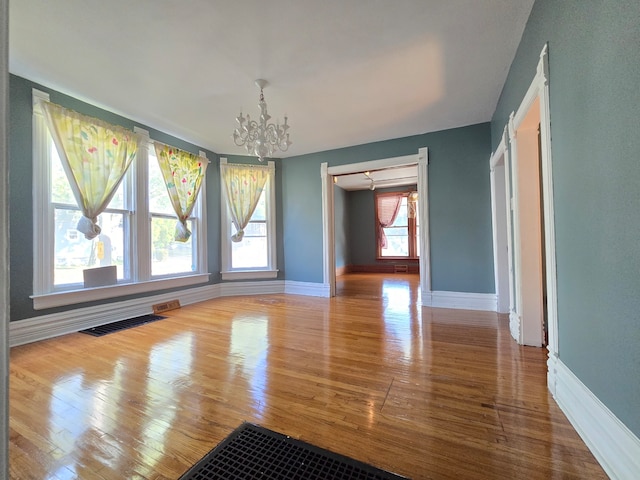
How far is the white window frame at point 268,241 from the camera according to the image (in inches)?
196

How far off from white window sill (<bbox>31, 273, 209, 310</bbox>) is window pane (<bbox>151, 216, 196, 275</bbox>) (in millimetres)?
165

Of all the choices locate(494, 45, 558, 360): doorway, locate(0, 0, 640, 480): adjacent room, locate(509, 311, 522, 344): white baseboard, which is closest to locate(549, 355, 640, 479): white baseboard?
locate(0, 0, 640, 480): adjacent room

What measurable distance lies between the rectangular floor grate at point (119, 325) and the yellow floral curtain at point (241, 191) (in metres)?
1.90

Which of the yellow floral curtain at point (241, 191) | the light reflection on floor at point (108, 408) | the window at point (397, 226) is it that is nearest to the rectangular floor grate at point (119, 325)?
the light reflection on floor at point (108, 408)

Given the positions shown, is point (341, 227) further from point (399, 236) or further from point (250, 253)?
point (250, 253)

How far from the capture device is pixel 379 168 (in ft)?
14.7

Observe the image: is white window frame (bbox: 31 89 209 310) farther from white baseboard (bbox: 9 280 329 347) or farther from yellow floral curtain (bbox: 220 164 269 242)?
yellow floral curtain (bbox: 220 164 269 242)

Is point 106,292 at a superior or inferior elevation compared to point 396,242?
inferior

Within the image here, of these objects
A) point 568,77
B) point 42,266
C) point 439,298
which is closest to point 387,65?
point 568,77

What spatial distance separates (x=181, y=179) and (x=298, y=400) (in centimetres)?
378

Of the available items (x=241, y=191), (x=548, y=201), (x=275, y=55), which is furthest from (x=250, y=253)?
(x=548, y=201)

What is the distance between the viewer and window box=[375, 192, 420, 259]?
8109mm

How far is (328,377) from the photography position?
1951 millimetres

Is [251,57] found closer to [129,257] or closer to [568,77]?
[568,77]
